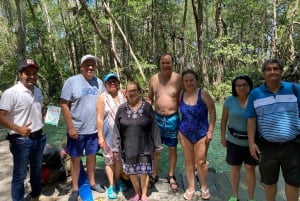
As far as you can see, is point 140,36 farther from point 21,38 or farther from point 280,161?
point 280,161

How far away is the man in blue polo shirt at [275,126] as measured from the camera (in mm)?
2848

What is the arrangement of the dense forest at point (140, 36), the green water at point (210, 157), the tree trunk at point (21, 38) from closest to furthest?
the green water at point (210, 157)
the tree trunk at point (21, 38)
the dense forest at point (140, 36)

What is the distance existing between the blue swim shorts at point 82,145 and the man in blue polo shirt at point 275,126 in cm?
181

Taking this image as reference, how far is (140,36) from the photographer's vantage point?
27.7 m

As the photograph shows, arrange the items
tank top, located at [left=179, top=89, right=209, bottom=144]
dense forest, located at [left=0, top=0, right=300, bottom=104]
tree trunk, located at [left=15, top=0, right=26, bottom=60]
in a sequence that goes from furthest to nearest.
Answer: dense forest, located at [left=0, top=0, right=300, bottom=104]
tree trunk, located at [left=15, top=0, right=26, bottom=60]
tank top, located at [left=179, top=89, right=209, bottom=144]

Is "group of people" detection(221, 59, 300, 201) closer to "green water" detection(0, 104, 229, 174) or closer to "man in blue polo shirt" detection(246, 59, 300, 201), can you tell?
"man in blue polo shirt" detection(246, 59, 300, 201)

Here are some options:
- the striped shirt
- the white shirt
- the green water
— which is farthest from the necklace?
the green water

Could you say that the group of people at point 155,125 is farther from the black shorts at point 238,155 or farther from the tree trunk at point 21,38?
the tree trunk at point 21,38

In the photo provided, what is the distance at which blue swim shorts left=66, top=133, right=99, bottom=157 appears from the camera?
3709 millimetres

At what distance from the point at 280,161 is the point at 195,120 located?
1.03 meters

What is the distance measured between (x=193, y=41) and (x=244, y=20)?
10112 millimetres

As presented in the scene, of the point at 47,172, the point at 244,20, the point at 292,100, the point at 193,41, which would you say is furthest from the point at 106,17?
the point at 193,41

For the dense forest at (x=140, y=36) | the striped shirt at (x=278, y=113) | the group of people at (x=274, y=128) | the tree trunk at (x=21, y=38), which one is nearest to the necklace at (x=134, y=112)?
the group of people at (x=274, y=128)

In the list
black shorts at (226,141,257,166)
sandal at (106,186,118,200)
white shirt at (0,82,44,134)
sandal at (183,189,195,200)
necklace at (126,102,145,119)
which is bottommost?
sandal at (183,189,195,200)
